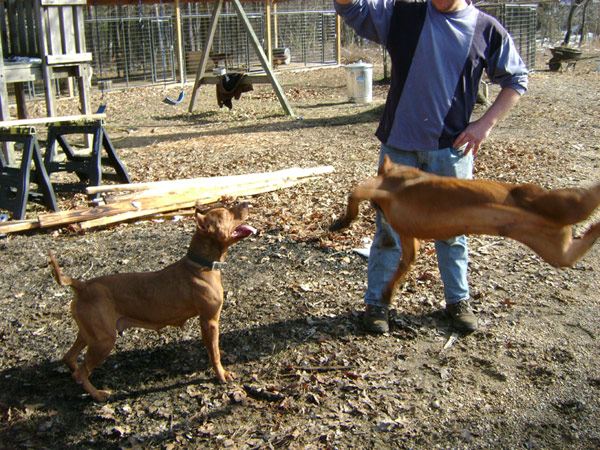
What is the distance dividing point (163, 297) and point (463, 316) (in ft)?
7.80

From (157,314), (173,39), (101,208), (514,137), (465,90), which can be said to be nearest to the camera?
(157,314)

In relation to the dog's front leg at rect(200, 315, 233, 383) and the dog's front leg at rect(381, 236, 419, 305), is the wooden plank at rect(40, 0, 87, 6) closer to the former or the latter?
the dog's front leg at rect(200, 315, 233, 383)

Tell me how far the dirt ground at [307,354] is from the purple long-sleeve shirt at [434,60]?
163 centimetres

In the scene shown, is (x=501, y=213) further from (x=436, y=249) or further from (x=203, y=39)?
(x=203, y=39)

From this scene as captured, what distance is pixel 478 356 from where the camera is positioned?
4.58 meters

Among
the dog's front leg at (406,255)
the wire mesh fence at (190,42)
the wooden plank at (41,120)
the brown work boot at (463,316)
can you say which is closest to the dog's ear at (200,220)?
the dog's front leg at (406,255)

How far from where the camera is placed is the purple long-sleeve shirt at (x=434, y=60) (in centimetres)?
427

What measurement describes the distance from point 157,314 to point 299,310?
1483mm

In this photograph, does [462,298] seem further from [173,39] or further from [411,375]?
[173,39]

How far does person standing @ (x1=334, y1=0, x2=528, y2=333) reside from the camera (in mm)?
4277

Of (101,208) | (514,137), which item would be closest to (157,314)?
(101,208)

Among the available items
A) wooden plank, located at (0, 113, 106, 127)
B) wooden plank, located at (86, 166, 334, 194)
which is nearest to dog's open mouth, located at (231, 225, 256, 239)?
wooden plank, located at (86, 166, 334, 194)

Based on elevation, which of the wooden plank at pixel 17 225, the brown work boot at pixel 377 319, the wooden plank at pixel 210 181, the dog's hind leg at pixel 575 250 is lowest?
the brown work boot at pixel 377 319

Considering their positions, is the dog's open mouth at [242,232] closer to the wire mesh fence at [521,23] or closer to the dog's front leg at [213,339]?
the dog's front leg at [213,339]
